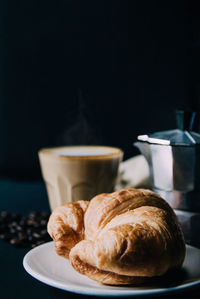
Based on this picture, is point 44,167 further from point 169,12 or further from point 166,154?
point 169,12

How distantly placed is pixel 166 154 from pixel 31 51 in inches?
44.3

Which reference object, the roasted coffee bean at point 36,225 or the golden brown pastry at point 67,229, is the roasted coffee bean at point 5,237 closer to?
the roasted coffee bean at point 36,225

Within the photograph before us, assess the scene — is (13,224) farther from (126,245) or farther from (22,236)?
(126,245)

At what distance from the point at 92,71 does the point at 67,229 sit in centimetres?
118

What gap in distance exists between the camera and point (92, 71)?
1.93 meters

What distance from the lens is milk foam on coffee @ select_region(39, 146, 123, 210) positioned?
1262mm

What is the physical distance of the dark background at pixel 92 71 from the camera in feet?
6.09

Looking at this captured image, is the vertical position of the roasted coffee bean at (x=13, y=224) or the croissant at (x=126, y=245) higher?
the croissant at (x=126, y=245)

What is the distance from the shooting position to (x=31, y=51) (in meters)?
1.97

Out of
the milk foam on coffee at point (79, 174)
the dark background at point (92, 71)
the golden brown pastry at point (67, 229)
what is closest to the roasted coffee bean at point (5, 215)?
the milk foam on coffee at point (79, 174)

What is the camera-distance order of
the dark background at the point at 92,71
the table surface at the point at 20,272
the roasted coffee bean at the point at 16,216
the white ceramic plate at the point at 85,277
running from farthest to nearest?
the dark background at the point at 92,71, the roasted coffee bean at the point at 16,216, the table surface at the point at 20,272, the white ceramic plate at the point at 85,277

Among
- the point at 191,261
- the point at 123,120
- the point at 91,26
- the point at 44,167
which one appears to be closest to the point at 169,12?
the point at 91,26

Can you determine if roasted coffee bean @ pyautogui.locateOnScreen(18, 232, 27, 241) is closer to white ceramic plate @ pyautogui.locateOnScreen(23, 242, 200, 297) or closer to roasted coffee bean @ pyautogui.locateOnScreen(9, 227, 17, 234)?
roasted coffee bean @ pyautogui.locateOnScreen(9, 227, 17, 234)

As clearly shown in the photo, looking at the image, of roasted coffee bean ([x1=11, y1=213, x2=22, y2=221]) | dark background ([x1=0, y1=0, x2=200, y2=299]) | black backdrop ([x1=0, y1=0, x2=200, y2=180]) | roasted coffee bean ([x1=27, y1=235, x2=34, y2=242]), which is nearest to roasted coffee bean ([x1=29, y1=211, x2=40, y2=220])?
roasted coffee bean ([x1=11, y1=213, x2=22, y2=221])
